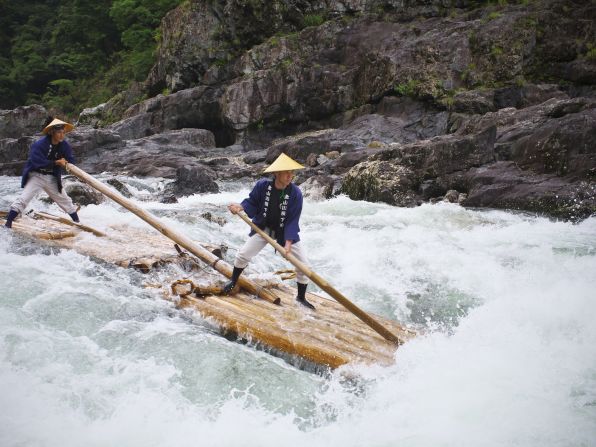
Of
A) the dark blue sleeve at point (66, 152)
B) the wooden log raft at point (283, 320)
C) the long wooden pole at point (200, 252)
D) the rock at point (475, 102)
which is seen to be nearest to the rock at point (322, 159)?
the rock at point (475, 102)

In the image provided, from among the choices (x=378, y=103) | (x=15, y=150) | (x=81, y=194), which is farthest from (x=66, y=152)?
(x=378, y=103)

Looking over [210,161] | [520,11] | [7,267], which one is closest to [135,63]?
[210,161]

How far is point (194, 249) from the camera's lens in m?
5.69

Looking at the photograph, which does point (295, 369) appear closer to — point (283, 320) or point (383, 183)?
point (283, 320)

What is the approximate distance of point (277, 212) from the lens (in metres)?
4.92

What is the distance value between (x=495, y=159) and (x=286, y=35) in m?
16.9

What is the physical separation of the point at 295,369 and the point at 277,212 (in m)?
1.67

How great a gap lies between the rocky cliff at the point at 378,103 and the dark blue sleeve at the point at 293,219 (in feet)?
20.5

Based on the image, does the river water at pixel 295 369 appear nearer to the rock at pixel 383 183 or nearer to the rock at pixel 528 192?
the rock at pixel 528 192

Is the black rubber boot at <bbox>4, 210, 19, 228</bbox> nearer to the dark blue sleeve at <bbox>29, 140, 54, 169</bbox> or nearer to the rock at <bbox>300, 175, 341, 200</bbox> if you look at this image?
the dark blue sleeve at <bbox>29, 140, 54, 169</bbox>

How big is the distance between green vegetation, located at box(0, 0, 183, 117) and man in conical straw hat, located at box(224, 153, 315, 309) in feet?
108

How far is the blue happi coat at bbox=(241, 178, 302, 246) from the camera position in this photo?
4.88 m

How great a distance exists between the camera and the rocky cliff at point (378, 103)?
10.8 m

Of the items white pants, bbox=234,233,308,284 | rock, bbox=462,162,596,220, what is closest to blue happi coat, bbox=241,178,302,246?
white pants, bbox=234,233,308,284
